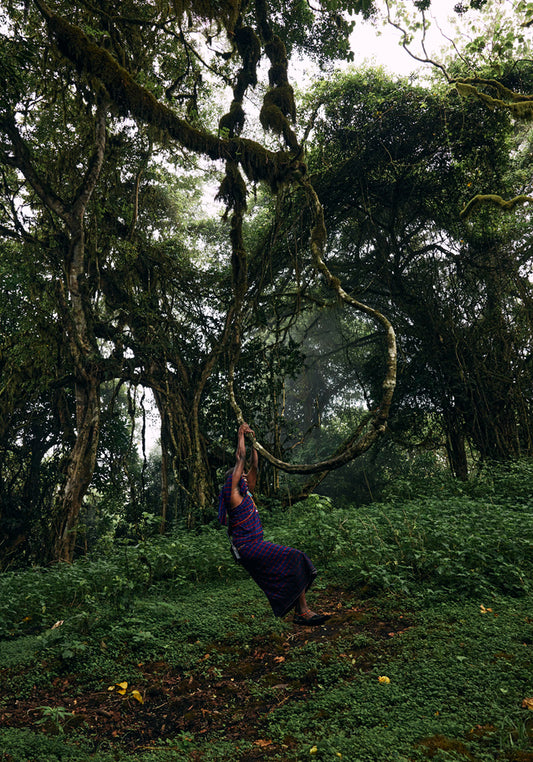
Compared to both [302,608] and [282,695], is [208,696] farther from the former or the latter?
[302,608]

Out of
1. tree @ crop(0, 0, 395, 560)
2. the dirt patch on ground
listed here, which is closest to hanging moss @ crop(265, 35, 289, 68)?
tree @ crop(0, 0, 395, 560)

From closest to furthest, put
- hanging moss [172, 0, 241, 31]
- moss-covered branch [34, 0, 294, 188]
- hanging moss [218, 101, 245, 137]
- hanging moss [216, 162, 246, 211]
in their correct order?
1. moss-covered branch [34, 0, 294, 188]
2. hanging moss [172, 0, 241, 31]
3. hanging moss [216, 162, 246, 211]
4. hanging moss [218, 101, 245, 137]

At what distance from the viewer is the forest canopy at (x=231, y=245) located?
9.05 m

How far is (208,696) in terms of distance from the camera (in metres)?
3.66

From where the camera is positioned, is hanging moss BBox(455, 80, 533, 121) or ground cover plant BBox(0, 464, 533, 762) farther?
hanging moss BBox(455, 80, 533, 121)

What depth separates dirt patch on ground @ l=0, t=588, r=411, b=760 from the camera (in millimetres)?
3211

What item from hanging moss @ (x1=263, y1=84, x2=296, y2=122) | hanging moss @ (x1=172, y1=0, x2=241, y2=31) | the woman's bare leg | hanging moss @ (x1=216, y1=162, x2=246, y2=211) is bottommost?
the woman's bare leg

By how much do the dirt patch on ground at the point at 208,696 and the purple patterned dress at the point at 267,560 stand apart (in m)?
0.50

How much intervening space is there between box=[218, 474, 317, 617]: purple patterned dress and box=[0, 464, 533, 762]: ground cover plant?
0.51 metres

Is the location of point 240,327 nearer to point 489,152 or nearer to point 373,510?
point 373,510

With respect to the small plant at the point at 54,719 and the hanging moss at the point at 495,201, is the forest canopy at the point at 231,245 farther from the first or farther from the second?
the small plant at the point at 54,719

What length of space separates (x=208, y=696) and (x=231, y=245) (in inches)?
355

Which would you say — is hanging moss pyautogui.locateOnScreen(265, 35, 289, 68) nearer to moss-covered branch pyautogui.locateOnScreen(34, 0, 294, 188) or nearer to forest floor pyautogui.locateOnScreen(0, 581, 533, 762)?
moss-covered branch pyautogui.locateOnScreen(34, 0, 294, 188)

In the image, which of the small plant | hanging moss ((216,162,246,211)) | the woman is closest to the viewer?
the small plant
